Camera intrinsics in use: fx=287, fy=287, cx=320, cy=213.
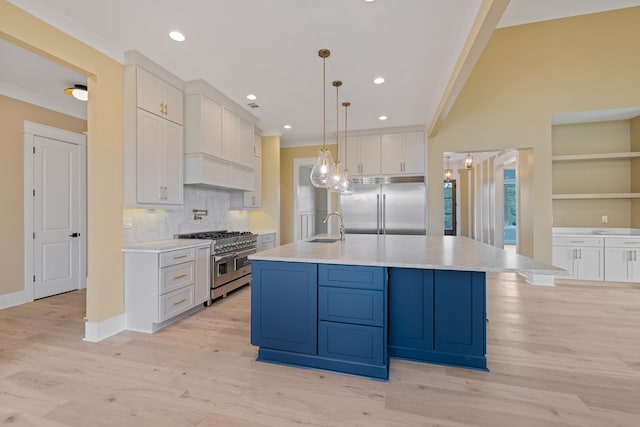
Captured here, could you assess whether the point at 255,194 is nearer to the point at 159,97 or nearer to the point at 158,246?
the point at 159,97

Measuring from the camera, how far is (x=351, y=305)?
6.86ft

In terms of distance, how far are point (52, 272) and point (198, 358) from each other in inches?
128

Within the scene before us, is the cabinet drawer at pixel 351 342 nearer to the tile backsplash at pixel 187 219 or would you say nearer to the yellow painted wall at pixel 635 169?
the tile backsplash at pixel 187 219

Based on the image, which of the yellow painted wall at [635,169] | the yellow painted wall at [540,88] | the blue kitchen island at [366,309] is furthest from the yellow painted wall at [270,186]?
the yellow painted wall at [635,169]

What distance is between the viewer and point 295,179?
→ 6328mm

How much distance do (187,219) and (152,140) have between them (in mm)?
1251

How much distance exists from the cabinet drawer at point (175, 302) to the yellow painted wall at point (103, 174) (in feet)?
1.47

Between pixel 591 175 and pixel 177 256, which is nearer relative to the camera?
pixel 177 256

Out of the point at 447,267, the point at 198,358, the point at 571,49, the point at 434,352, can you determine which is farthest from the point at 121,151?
the point at 571,49

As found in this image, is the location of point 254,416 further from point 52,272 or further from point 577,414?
point 52,272

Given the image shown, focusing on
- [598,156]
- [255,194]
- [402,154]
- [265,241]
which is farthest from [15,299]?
[598,156]

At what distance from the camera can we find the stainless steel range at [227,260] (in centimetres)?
367

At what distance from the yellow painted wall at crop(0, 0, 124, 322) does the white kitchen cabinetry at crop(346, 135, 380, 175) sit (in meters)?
3.79

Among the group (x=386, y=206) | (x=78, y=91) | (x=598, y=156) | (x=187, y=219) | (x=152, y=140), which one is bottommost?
(x=187, y=219)
